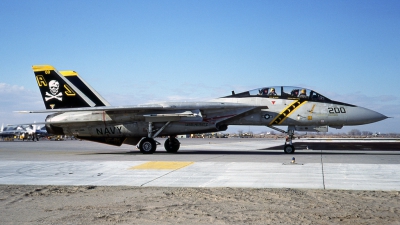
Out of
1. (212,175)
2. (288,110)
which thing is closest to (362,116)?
(288,110)

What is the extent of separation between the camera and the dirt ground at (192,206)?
5.09 metres

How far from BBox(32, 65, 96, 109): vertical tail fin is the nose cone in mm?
12781

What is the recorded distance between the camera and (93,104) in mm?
20391

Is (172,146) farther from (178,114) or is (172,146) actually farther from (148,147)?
(178,114)

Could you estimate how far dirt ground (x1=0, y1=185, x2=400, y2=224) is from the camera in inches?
201

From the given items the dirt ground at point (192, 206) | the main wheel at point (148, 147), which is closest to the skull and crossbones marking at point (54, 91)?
the main wheel at point (148, 147)

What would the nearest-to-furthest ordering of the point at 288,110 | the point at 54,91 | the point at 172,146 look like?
the point at 288,110 < the point at 54,91 < the point at 172,146

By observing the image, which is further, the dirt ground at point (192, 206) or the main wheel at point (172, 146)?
the main wheel at point (172, 146)

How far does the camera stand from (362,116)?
701 inches

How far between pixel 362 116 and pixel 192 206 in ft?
46.0

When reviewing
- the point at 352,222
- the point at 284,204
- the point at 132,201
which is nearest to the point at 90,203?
the point at 132,201

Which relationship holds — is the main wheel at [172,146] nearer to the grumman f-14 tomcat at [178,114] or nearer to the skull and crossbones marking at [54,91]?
the grumman f-14 tomcat at [178,114]

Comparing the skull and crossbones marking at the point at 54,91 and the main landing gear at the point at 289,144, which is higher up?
the skull and crossbones marking at the point at 54,91

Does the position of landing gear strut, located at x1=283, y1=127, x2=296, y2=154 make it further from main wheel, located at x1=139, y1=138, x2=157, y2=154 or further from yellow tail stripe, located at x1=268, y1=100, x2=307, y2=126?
main wheel, located at x1=139, y1=138, x2=157, y2=154
